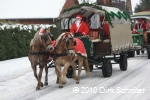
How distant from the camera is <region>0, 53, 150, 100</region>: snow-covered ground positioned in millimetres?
9656

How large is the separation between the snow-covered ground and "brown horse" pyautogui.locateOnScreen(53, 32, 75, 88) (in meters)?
0.43

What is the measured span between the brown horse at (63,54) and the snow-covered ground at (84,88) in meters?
0.43

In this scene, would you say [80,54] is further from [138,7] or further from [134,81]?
[138,7]

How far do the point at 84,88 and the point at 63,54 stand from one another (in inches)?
47.1

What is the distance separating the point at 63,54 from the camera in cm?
1099

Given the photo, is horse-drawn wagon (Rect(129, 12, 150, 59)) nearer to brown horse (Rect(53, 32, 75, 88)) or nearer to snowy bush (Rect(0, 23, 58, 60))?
snowy bush (Rect(0, 23, 58, 60))

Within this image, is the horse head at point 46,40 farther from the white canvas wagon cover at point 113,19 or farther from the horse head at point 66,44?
the white canvas wagon cover at point 113,19

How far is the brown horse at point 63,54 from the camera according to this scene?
10.9 meters

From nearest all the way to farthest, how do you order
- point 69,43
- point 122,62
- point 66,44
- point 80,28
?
point 69,43, point 66,44, point 80,28, point 122,62

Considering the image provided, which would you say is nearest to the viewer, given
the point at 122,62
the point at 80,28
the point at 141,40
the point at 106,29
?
the point at 80,28

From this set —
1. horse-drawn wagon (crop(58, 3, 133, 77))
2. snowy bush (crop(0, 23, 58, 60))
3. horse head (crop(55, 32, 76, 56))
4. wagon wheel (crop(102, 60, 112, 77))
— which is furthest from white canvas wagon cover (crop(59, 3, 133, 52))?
snowy bush (crop(0, 23, 58, 60))

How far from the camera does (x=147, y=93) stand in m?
9.80

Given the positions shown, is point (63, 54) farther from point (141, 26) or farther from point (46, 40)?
point (141, 26)

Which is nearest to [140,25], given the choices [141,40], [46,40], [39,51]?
[141,40]
